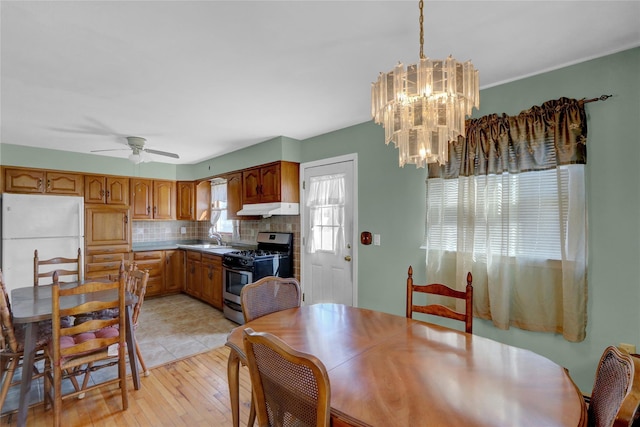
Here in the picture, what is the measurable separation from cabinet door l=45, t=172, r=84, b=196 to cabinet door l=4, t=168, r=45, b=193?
0.08 meters

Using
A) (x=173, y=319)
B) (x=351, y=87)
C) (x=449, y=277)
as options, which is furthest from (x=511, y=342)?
(x=173, y=319)

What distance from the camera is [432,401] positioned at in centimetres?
98

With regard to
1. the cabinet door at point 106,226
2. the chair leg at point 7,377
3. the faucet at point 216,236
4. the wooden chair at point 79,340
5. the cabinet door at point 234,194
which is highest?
the cabinet door at point 234,194

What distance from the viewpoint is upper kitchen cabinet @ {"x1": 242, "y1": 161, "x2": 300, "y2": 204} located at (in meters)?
3.75

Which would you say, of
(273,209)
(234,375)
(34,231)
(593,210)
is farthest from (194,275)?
(593,210)

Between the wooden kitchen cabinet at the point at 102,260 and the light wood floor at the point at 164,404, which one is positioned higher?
the wooden kitchen cabinet at the point at 102,260

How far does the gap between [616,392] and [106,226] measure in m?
5.67

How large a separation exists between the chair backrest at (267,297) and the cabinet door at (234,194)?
2574 millimetres

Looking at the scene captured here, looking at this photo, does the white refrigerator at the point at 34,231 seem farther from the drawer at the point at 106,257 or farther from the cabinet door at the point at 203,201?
the cabinet door at the point at 203,201

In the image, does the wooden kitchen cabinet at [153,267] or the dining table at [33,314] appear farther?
the wooden kitchen cabinet at [153,267]

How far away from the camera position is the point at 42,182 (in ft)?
13.8

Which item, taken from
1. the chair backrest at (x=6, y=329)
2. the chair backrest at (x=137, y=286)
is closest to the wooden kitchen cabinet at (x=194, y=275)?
the chair backrest at (x=137, y=286)

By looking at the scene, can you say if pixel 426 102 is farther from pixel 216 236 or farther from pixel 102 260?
pixel 102 260

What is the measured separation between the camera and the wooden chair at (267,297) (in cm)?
187
